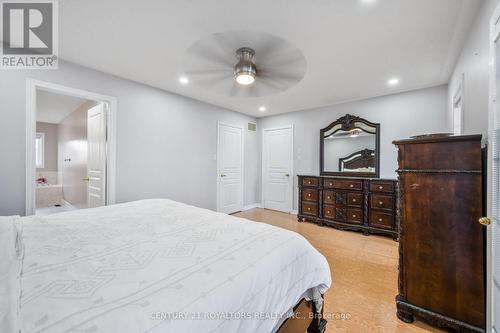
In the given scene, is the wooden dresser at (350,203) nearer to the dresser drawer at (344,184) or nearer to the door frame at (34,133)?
the dresser drawer at (344,184)

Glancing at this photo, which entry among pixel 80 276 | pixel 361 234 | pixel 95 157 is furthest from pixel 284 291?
pixel 95 157

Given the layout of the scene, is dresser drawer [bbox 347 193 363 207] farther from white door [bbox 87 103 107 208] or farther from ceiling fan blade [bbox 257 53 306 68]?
white door [bbox 87 103 107 208]

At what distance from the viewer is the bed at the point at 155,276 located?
0.64 m

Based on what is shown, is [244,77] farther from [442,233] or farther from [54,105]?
[54,105]

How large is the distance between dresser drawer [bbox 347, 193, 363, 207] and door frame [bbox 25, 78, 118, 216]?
3694 mm

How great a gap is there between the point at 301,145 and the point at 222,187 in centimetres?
201

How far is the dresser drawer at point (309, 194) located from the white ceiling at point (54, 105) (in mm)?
4737

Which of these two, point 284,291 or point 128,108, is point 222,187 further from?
point 284,291

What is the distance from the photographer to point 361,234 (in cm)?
359

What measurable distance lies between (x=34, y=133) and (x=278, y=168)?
4244mm

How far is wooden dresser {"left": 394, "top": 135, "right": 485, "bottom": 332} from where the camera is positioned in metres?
1.42

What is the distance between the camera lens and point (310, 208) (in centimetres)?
425

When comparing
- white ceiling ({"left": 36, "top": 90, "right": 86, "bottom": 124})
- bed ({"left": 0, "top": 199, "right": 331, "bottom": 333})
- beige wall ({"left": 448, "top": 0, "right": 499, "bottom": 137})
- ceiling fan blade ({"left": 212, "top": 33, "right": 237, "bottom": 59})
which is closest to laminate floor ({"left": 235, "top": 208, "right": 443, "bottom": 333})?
bed ({"left": 0, "top": 199, "right": 331, "bottom": 333})

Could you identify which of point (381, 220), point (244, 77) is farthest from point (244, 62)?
point (381, 220)
